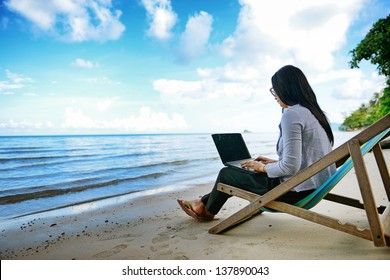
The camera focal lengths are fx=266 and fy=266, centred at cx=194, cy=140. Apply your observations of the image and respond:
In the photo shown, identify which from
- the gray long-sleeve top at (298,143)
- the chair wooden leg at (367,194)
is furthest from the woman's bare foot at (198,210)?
the chair wooden leg at (367,194)

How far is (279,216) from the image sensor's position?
307 cm

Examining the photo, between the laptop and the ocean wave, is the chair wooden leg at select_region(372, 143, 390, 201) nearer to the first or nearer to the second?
the laptop

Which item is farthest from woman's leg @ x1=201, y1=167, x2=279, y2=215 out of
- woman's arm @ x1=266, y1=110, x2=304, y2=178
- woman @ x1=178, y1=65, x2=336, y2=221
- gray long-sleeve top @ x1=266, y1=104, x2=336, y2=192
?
woman's arm @ x1=266, y1=110, x2=304, y2=178

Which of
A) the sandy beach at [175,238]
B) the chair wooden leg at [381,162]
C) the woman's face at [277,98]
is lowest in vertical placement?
the sandy beach at [175,238]

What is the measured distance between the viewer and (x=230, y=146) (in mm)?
2682

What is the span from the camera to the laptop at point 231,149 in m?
2.55

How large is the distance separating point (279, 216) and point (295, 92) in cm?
159

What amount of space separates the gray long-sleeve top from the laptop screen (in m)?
0.53

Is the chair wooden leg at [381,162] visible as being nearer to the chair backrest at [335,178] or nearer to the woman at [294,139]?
the chair backrest at [335,178]

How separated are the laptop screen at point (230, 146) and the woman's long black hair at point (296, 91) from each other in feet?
2.22

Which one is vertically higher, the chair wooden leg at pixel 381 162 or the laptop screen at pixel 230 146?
the laptop screen at pixel 230 146

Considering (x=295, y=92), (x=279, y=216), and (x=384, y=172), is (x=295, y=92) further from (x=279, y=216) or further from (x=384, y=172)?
(x=279, y=216)
